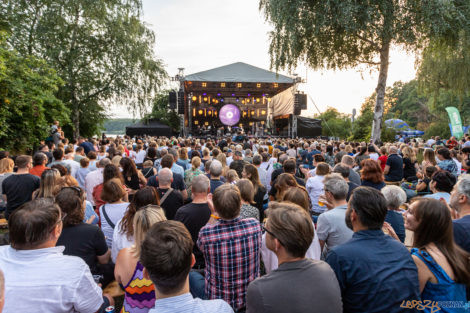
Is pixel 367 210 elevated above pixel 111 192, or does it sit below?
above

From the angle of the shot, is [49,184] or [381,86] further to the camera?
[381,86]

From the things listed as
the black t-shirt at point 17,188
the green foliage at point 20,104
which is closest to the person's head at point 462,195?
the black t-shirt at point 17,188

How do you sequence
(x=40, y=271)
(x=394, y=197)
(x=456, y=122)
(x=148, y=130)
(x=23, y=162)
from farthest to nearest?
(x=148, y=130), (x=456, y=122), (x=23, y=162), (x=394, y=197), (x=40, y=271)

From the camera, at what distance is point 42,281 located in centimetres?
142

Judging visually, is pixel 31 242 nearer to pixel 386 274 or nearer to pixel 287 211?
pixel 287 211

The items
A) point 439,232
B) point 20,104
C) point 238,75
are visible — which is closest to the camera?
point 439,232

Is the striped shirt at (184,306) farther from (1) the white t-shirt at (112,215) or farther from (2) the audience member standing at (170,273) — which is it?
(1) the white t-shirt at (112,215)

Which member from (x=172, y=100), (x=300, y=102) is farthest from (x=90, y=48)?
(x=300, y=102)

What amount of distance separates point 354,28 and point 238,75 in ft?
33.6

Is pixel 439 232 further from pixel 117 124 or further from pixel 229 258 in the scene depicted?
pixel 117 124

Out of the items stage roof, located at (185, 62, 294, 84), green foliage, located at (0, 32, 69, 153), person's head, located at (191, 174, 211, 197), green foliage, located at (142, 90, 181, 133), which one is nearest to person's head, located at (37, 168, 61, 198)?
person's head, located at (191, 174, 211, 197)

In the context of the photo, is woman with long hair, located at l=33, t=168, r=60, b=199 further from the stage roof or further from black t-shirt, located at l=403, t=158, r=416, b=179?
the stage roof

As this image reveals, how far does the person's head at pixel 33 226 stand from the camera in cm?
146

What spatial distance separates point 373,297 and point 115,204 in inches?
100
